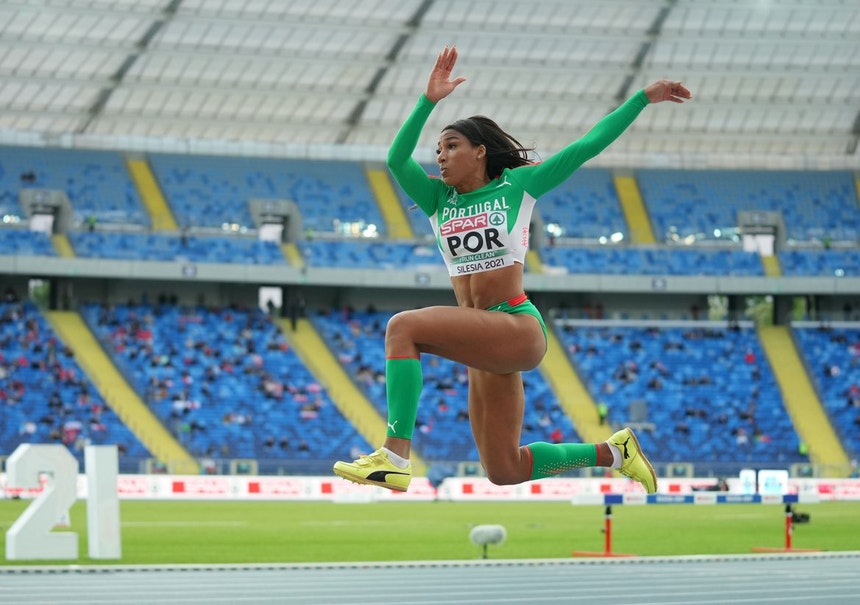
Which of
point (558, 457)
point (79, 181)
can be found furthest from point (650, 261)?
point (558, 457)

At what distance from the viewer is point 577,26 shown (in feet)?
162

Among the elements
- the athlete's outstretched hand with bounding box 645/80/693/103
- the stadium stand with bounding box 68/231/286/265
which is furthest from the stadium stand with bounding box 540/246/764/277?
the athlete's outstretched hand with bounding box 645/80/693/103

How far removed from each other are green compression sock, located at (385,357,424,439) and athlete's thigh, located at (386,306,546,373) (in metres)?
0.06

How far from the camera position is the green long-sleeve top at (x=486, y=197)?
7242 mm

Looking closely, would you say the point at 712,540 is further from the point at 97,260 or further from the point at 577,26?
the point at 97,260

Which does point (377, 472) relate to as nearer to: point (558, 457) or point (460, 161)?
point (558, 457)

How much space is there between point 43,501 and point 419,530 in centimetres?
985

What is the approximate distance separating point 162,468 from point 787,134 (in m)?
31.3

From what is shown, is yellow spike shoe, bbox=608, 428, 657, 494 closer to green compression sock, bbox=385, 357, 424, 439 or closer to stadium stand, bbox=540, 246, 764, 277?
green compression sock, bbox=385, 357, 424, 439

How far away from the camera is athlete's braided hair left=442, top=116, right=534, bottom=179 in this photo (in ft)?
24.6

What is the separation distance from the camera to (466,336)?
6.76 metres

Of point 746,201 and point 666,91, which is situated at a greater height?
point 746,201

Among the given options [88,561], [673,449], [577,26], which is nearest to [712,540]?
[88,561]

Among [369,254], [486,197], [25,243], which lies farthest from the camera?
[369,254]
